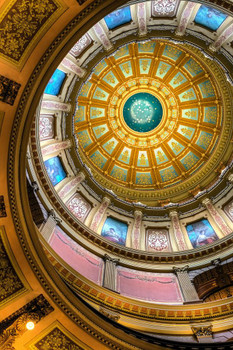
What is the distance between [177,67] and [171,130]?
20.7 feet

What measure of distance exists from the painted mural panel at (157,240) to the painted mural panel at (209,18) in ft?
45.6

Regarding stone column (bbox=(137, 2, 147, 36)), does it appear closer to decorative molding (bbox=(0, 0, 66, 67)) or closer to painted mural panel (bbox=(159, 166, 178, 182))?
decorative molding (bbox=(0, 0, 66, 67))

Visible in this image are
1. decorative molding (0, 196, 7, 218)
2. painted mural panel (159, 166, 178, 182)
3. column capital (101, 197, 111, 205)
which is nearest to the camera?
decorative molding (0, 196, 7, 218)

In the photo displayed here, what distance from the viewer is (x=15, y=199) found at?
9.02 m

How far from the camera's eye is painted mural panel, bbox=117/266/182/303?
1430 cm

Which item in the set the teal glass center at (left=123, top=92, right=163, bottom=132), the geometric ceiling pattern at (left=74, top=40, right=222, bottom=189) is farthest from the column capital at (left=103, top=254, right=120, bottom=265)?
the teal glass center at (left=123, top=92, right=163, bottom=132)

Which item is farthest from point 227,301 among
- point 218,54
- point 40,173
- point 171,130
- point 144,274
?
point 171,130

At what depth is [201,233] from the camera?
19406 mm

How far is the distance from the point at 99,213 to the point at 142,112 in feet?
45.2

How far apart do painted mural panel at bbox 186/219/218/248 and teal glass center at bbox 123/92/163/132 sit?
12.6 m

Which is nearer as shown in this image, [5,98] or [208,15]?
[5,98]

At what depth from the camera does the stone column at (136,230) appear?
18.9 meters

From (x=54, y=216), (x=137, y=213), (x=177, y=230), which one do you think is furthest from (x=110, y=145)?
(x=54, y=216)

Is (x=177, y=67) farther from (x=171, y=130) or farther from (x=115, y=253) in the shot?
(x=115, y=253)
